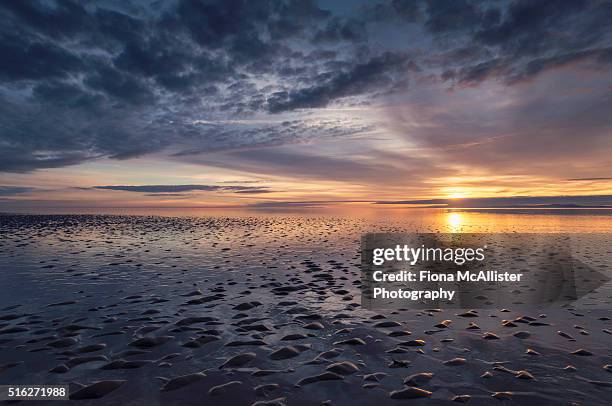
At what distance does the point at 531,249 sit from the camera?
28.5 metres

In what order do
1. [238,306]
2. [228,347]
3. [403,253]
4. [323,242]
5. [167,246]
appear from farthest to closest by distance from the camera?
[323,242] → [167,246] → [403,253] → [238,306] → [228,347]

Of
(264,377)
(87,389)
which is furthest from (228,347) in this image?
(87,389)

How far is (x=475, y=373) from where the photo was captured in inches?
288

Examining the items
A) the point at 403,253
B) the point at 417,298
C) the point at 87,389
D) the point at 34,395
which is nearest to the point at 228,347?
the point at 87,389

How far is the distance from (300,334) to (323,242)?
79.4ft

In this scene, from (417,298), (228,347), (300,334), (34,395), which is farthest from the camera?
(417,298)

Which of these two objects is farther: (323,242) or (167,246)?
(323,242)

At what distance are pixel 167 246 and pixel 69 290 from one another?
15.4 meters

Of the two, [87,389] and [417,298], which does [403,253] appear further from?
[87,389]

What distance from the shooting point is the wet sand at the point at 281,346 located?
21.6ft

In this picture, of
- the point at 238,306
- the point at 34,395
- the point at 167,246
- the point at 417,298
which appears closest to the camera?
the point at 34,395

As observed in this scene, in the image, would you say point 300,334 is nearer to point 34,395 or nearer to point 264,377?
point 264,377

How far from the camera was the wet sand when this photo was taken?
6.59 m

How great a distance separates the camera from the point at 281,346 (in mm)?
8938
